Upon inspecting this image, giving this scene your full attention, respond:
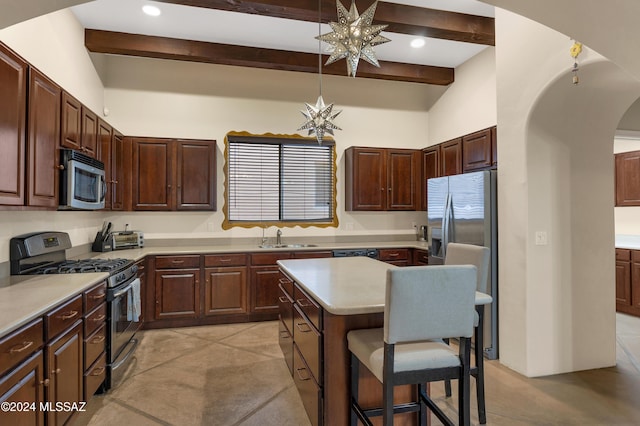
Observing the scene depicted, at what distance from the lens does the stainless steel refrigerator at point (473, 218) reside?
327 cm

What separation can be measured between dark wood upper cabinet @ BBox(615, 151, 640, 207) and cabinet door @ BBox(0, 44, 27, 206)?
6.79m

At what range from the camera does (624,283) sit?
181 inches

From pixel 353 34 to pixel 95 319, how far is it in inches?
101

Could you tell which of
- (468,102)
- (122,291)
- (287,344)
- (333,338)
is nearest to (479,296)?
(333,338)

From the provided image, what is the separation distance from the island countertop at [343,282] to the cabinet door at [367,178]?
1.87 m

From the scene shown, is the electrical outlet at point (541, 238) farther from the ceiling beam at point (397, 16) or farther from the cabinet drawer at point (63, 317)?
the cabinet drawer at point (63, 317)

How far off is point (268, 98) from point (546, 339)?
14.3 ft

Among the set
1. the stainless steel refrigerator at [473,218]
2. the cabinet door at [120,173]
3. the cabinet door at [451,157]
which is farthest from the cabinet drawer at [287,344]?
the cabinet door at [451,157]

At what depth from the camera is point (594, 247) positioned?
10.1ft

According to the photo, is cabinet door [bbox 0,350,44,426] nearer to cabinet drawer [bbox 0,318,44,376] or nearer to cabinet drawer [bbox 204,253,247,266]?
cabinet drawer [bbox 0,318,44,376]

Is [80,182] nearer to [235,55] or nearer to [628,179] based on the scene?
[235,55]

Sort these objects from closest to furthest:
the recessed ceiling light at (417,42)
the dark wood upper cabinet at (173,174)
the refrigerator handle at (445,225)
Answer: the refrigerator handle at (445,225)
the recessed ceiling light at (417,42)
the dark wood upper cabinet at (173,174)

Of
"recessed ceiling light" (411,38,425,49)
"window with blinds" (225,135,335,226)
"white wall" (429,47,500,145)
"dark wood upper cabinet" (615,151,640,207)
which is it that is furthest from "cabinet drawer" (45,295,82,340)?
"dark wood upper cabinet" (615,151,640,207)

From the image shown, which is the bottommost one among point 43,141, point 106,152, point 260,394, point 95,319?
point 260,394
